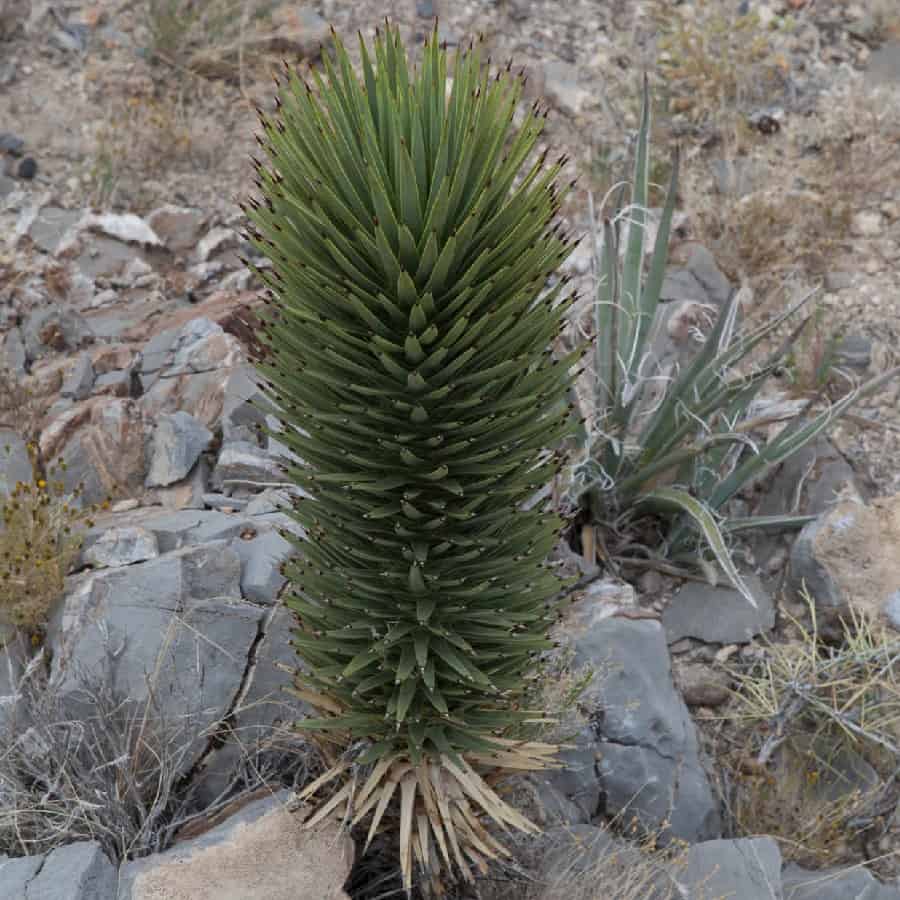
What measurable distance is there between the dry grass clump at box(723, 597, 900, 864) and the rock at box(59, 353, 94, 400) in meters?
3.12

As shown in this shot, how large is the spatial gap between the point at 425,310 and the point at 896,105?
532cm

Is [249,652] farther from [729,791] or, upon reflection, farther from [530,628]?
[729,791]

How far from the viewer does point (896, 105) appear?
623 centimetres

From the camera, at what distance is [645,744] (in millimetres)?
3543

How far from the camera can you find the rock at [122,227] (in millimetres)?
5688

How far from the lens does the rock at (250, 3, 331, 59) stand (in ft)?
22.2

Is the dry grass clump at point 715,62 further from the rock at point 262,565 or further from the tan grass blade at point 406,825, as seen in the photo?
the tan grass blade at point 406,825

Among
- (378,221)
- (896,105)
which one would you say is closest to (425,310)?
(378,221)

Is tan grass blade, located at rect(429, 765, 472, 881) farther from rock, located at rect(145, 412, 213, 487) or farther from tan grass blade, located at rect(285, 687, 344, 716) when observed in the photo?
rock, located at rect(145, 412, 213, 487)

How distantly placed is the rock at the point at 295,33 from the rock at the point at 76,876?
547 centimetres

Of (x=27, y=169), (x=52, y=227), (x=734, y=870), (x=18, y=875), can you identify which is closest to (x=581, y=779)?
(x=734, y=870)

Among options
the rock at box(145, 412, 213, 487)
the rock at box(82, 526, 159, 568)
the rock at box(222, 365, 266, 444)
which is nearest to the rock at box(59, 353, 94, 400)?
the rock at box(145, 412, 213, 487)

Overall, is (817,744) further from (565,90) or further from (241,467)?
(565,90)

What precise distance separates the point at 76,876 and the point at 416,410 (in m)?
1.51
